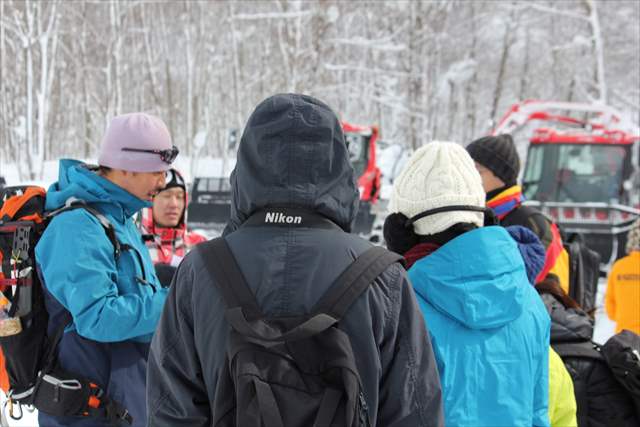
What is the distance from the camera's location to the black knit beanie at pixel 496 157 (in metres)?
3.46

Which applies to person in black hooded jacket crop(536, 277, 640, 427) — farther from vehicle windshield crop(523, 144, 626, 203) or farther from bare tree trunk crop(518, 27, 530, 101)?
bare tree trunk crop(518, 27, 530, 101)

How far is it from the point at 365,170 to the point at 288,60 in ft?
14.0

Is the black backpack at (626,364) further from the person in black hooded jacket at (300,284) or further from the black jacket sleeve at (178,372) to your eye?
the black jacket sleeve at (178,372)

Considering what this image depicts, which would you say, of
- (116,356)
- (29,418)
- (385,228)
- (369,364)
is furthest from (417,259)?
(29,418)

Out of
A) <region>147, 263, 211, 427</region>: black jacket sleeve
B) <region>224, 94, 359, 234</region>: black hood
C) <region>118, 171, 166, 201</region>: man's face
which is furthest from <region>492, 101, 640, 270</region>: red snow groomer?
<region>147, 263, 211, 427</region>: black jacket sleeve

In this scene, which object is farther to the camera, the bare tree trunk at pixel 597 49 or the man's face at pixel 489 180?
the bare tree trunk at pixel 597 49

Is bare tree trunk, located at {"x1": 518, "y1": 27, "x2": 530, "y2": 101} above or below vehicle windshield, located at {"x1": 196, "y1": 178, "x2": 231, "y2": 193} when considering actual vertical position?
above

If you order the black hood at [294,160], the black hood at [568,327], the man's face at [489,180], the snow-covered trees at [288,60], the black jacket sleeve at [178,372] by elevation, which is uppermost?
the snow-covered trees at [288,60]

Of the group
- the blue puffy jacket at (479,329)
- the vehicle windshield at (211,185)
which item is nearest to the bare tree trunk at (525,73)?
the vehicle windshield at (211,185)

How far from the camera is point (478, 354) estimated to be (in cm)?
188

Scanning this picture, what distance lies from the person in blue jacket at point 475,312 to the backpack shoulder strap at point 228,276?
0.71m

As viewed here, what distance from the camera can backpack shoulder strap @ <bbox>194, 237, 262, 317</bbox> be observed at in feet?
4.58

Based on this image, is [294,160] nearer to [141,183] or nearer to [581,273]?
[141,183]

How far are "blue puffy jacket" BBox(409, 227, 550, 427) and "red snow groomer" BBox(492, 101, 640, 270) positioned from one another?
9.26 m
